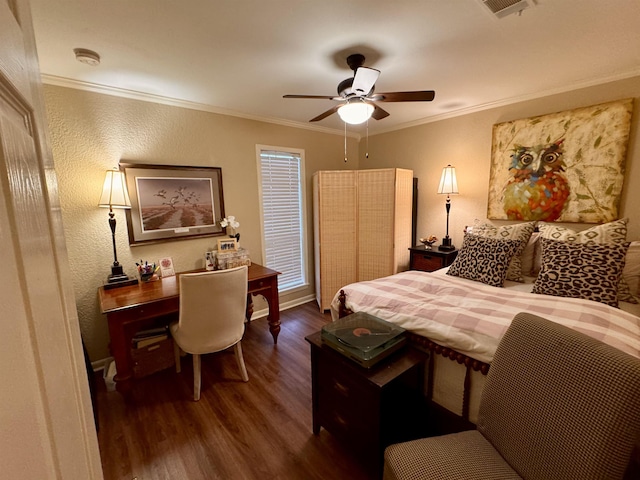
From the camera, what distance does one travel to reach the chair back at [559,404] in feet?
2.72

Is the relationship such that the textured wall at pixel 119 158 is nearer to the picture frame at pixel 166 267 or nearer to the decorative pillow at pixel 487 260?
the picture frame at pixel 166 267

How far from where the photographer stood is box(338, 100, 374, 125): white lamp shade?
1.89 meters

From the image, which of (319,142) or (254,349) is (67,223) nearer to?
(254,349)

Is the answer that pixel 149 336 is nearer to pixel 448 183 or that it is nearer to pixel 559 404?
pixel 559 404

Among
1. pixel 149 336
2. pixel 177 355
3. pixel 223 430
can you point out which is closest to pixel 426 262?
pixel 223 430

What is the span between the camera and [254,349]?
270cm

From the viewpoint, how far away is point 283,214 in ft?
11.7

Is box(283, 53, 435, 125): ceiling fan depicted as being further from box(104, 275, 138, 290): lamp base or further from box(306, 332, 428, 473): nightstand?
box(104, 275, 138, 290): lamp base

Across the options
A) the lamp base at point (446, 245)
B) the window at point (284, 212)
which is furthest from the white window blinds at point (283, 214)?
the lamp base at point (446, 245)

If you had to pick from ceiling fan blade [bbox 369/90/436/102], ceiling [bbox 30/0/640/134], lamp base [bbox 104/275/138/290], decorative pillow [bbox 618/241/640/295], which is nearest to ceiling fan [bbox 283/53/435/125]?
ceiling fan blade [bbox 369/90/436/102]

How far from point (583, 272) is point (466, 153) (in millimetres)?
1788

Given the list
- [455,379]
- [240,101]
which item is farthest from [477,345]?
[240,101]

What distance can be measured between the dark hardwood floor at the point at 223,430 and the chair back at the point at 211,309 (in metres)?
0.41

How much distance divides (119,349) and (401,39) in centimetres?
273
